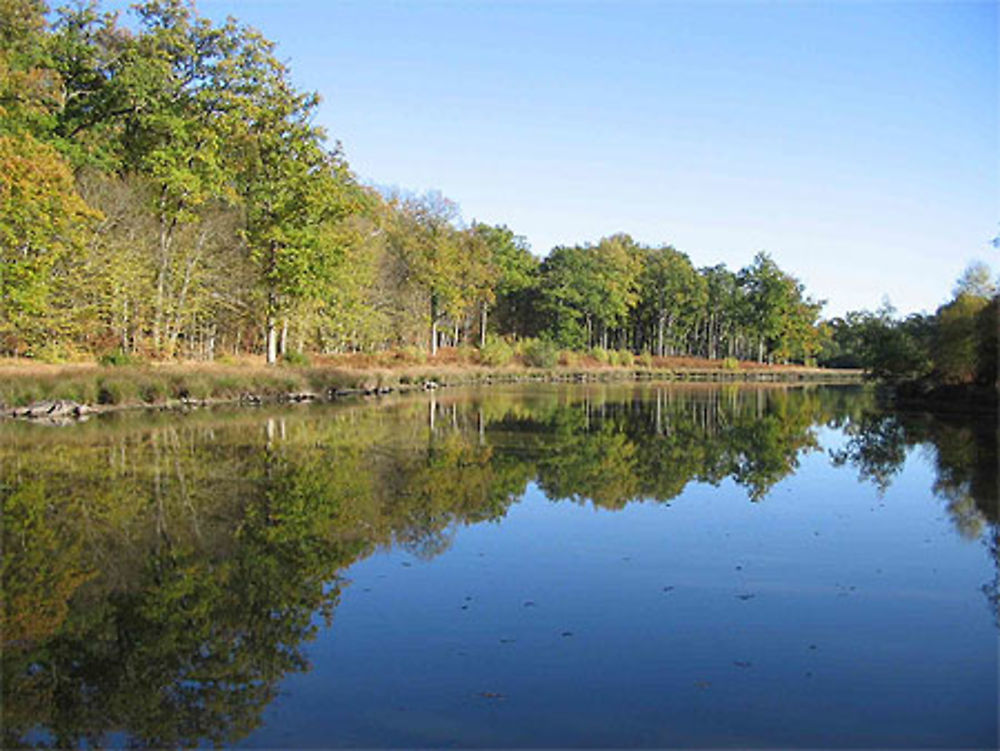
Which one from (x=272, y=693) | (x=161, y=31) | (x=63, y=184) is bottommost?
(x=272, y=693)

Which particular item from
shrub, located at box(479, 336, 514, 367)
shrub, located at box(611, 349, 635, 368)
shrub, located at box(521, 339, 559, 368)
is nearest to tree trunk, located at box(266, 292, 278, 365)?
shrub, located at box(479, 336, 514, 367)

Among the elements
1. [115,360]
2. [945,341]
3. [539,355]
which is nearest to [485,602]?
[115,360]

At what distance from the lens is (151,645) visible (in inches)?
257

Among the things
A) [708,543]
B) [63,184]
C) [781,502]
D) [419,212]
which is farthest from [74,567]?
[419,212]

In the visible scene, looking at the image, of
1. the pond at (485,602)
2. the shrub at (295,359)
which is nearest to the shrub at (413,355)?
the shrub at (295,359)

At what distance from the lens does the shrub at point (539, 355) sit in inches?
2638

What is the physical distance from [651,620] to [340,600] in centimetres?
285

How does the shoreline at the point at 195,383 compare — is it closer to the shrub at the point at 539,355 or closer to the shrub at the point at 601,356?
the shrub at the point at 539,355

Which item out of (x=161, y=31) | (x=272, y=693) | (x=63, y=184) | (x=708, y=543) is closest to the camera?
(x=272, y=693)

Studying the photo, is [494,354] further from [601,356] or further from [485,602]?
[485,602]

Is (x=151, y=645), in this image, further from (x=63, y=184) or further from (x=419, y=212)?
(x=419, y=212)

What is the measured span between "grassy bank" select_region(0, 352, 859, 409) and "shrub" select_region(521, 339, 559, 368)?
1146 millimetres

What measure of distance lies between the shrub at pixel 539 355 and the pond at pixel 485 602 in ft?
163

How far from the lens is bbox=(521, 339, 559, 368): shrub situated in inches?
2638
